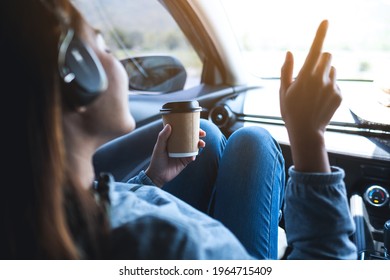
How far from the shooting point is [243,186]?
1069 mm

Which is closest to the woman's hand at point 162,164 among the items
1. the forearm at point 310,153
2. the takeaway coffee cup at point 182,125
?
the takeaway coffee cup at point 182,125

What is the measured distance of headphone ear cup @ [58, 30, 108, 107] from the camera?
0.62 metres

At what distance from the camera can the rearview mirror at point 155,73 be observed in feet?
5.76

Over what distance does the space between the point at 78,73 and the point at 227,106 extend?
126 cm

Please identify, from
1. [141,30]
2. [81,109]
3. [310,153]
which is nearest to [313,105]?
[310,153]

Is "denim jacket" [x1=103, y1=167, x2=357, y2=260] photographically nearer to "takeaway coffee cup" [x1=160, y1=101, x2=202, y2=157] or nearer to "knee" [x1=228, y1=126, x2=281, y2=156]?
"takeaway coffee cup" [x1=160, y1=101, x2=202, y2=157]

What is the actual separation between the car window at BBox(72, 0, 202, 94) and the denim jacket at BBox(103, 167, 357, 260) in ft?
3.27

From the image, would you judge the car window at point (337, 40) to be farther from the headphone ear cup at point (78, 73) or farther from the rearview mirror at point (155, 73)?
the headphone ear cup at point (78, 73)

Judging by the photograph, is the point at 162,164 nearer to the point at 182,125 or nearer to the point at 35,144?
the point at 182,125

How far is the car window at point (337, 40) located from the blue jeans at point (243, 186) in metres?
0.54

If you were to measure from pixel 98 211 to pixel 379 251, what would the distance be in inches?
48.2

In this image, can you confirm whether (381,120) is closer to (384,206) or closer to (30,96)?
(384,206)

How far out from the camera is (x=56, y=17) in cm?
64
